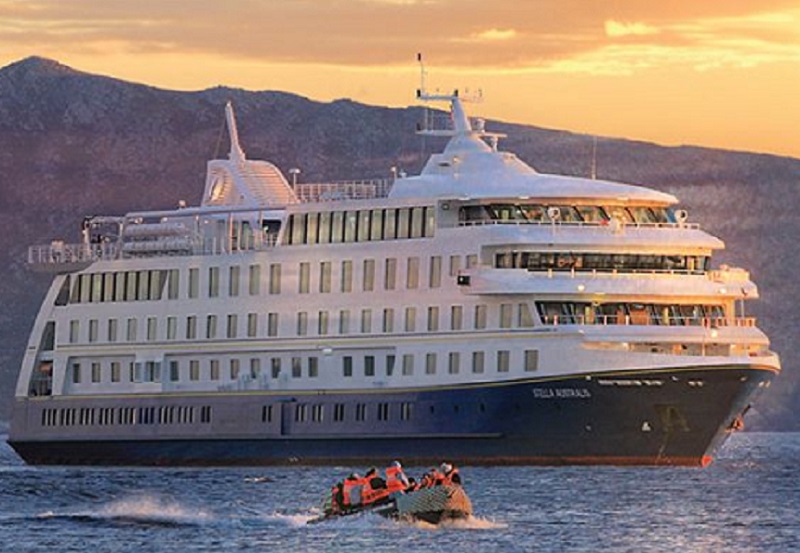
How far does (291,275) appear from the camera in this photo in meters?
119

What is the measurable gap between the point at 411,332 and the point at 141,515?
23.9 meters

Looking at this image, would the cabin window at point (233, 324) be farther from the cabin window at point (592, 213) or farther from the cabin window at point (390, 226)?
the cabin window at point (592, 213)

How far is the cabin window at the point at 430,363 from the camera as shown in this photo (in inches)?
4454

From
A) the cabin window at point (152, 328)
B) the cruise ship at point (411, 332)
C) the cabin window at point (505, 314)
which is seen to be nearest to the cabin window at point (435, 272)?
the cruise ship at point (411, 332)

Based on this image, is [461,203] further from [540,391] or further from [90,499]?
[90,499]

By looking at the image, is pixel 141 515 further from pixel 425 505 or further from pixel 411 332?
pixel 411 332

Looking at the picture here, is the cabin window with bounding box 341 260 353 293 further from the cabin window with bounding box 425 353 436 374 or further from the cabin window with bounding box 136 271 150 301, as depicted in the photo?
the cabin window with bounding box 136 271 150 301

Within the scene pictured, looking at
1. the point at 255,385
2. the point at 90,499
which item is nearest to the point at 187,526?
the point at 90,499

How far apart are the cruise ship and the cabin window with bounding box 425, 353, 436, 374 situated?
0.92 ft

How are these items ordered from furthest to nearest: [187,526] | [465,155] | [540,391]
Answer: [465,155]
[540,391]
[187,526]

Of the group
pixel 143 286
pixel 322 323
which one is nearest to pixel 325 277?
pixel 322 323

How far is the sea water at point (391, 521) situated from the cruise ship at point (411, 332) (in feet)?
5.81

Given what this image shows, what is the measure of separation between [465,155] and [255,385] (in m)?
11.6

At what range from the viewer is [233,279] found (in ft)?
396
